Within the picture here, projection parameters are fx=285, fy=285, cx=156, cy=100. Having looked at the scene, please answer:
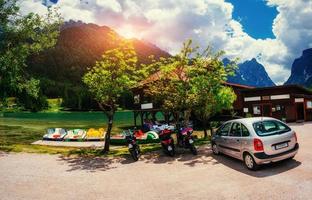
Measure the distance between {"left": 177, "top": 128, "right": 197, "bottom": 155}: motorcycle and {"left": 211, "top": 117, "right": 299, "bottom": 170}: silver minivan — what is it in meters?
3.46

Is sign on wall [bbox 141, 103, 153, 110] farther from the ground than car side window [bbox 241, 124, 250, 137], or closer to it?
farther from the ground

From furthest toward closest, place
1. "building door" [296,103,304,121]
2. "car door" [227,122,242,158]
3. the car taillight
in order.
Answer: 1. "building door" [296,103,304,121]
2. "car door" [227,122,242,158]
3. the car taillight

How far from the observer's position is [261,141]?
10.5 meters

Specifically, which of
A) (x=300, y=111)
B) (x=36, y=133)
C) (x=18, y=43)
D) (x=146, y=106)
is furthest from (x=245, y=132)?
(x=36, y=133)

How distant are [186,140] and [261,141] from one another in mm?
5970

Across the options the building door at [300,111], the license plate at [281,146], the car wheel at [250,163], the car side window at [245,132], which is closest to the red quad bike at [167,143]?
the car wheel at [250,163]

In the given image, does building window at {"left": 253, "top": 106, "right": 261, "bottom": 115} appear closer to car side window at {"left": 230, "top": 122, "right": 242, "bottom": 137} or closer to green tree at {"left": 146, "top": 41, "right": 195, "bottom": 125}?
green tree at {"left": 146, "top": 41, "right": 195, "bottom": 125}

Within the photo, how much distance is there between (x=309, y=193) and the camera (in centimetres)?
804

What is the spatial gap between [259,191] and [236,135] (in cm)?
382

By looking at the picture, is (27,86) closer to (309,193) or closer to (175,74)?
(175,74)

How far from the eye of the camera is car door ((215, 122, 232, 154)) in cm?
1322

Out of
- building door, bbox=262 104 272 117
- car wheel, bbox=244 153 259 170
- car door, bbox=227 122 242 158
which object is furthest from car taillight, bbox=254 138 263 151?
building door, bbox=262 104 272 117

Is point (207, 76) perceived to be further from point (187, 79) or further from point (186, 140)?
point (186, 140)

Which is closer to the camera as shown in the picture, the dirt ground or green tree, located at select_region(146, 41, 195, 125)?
the dirt ground
